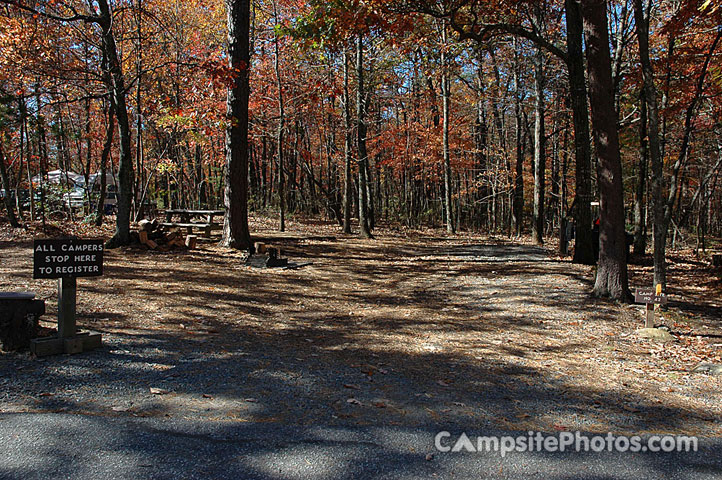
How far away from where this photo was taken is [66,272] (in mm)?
4844

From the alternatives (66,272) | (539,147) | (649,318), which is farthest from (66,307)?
(539,147)

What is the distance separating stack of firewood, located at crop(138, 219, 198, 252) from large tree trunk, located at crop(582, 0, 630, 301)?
9389mm

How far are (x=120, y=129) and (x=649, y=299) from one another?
11.1 meters

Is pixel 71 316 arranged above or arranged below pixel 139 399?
above

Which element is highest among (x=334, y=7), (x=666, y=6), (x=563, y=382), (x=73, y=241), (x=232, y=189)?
(x=666, y=6)

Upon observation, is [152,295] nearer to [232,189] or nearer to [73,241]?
[73,241]

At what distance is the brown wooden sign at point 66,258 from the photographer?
4664mm

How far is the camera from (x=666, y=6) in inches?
571

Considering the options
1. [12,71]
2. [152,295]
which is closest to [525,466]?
[152,295]

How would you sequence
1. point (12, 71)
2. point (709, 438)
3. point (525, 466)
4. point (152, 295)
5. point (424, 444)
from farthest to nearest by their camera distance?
point (12, 71)
point (152, 295)
point (709, 438)
point (424, 444)
point (525, 466)

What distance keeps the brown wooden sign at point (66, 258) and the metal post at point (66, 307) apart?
0.33 feet

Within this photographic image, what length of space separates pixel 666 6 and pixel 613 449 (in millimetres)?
15369

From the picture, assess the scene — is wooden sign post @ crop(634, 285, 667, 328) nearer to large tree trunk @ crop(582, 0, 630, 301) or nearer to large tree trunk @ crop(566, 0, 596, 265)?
large tree trunk @ crop(582, 0, 630, 301)

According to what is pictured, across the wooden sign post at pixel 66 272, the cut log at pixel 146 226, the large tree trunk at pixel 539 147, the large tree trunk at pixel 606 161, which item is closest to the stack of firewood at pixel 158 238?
the cut log at pixel 146 226
